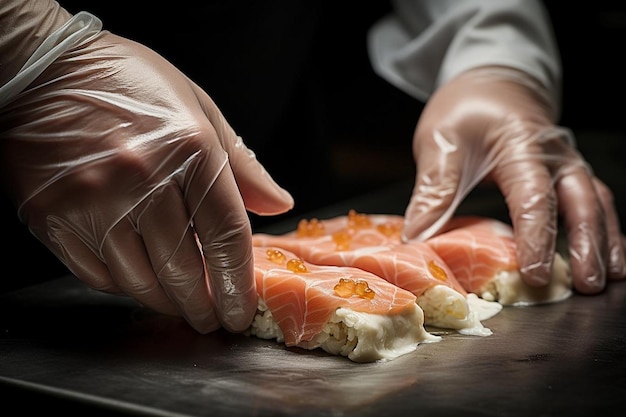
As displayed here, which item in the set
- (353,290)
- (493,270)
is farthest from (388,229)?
(353,290)

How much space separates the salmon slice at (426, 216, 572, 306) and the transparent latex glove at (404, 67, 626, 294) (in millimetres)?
28

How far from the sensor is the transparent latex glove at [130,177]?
1608 mm

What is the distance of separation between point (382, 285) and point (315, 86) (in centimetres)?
144

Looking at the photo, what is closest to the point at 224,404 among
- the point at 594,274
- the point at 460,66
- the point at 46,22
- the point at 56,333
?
the point at 56,333

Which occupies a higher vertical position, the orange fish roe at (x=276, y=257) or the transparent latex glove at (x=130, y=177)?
the transparent latex glove at (x=130, y=177)

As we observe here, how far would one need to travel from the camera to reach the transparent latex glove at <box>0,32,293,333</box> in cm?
161

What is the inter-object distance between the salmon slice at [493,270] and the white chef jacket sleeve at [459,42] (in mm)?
708

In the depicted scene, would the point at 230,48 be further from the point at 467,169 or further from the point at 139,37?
the point at 467,169

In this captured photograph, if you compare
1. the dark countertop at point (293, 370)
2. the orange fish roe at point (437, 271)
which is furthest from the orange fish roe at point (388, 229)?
the dark countertop at point (293, 370)

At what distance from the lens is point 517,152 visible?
224 centimetres

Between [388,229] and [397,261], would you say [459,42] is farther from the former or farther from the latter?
[397,261]

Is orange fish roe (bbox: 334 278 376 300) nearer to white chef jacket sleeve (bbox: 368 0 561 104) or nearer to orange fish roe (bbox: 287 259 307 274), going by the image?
orange fish roe (bbox: 287 259 307 274)

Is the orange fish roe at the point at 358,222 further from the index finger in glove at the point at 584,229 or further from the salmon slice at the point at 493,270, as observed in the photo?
the index finger in glove at the point at 584,229

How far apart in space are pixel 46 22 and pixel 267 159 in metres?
1.33
